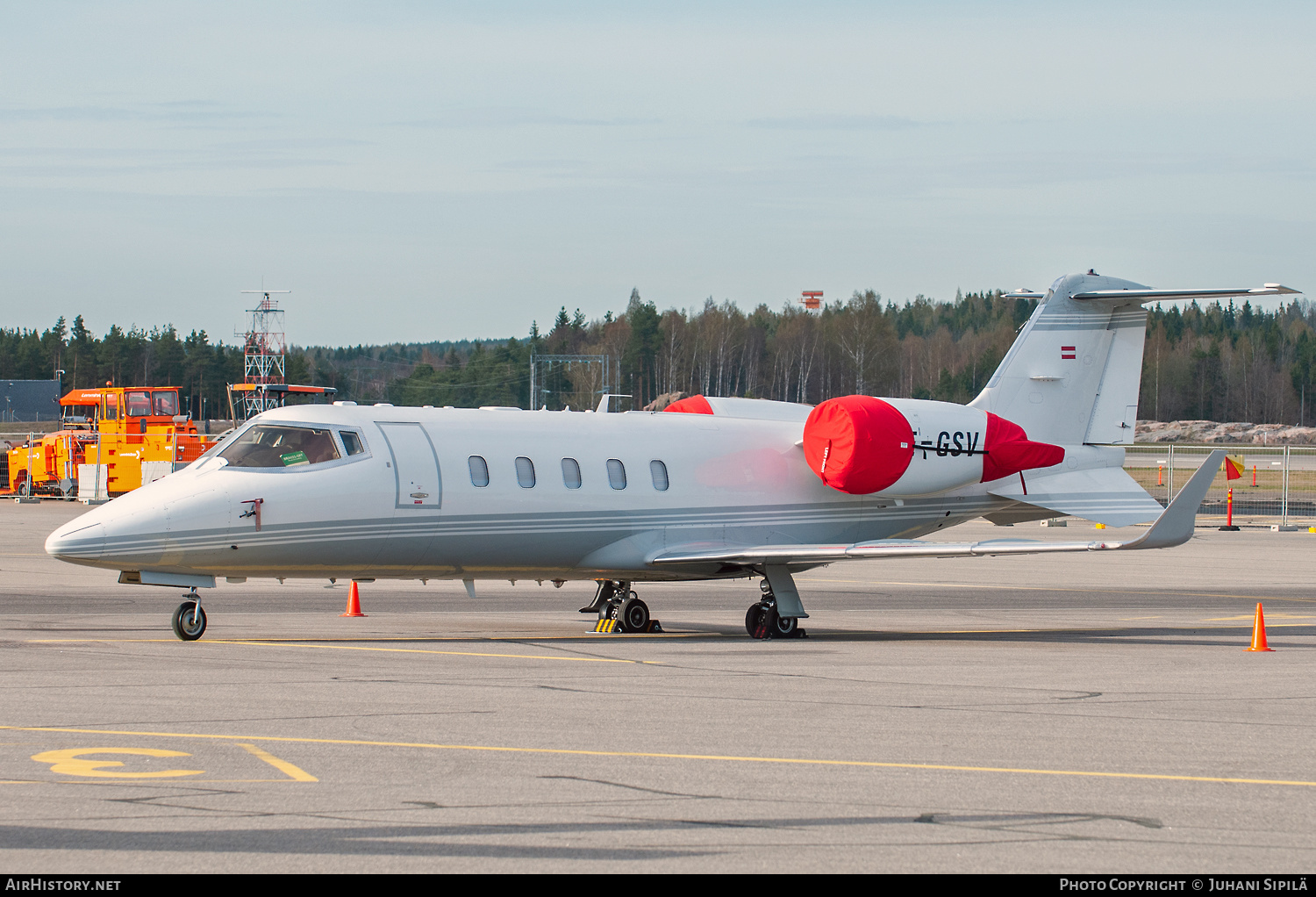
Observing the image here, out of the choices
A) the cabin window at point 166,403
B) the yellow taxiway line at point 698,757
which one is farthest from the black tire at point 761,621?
the cabin window at point 166,403

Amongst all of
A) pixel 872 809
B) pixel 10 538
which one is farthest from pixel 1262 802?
pixel 10 538

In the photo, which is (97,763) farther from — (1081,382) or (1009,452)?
(1081,382)

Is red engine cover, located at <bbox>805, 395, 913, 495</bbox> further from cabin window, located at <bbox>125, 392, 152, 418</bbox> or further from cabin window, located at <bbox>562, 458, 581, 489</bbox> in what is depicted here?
cabin window, located at <bbox>125, 392, 152, 418</bbox>

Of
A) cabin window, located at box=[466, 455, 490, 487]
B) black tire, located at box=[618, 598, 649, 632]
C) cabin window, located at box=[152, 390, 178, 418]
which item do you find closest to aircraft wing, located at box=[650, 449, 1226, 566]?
black tire, located at box=[618, 598, 649, 632]

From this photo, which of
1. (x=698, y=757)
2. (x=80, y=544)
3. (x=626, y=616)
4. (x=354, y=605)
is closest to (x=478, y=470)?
(x=626, y=616)

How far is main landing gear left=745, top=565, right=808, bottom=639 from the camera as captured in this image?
1916 centimetres

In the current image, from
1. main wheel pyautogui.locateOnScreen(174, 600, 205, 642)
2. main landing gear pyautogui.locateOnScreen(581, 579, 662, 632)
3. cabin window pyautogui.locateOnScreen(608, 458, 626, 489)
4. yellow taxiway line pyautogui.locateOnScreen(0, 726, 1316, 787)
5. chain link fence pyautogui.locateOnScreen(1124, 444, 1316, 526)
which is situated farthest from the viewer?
chain link fence pyautogui.locateOnScreen(1124, 444, 1316, 526)

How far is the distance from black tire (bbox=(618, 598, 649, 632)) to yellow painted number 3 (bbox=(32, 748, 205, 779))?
10.7 metres

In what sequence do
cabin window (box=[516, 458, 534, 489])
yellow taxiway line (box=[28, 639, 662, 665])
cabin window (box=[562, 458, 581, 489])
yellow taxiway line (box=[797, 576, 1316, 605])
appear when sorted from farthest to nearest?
1. yellow taxiway line (box=[797, 576, 1316, 605])
2. cabin window (box=[562, 458, 581, 489])
3. cabin window (box=[516, 458, 534, 489])
4. yellow taxiway line (box=[28, 639, 662, 665])

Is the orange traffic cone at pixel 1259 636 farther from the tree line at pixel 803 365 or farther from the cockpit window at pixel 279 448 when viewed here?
the tree line at pixel 803 365

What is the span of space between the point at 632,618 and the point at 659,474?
215 centimetres
